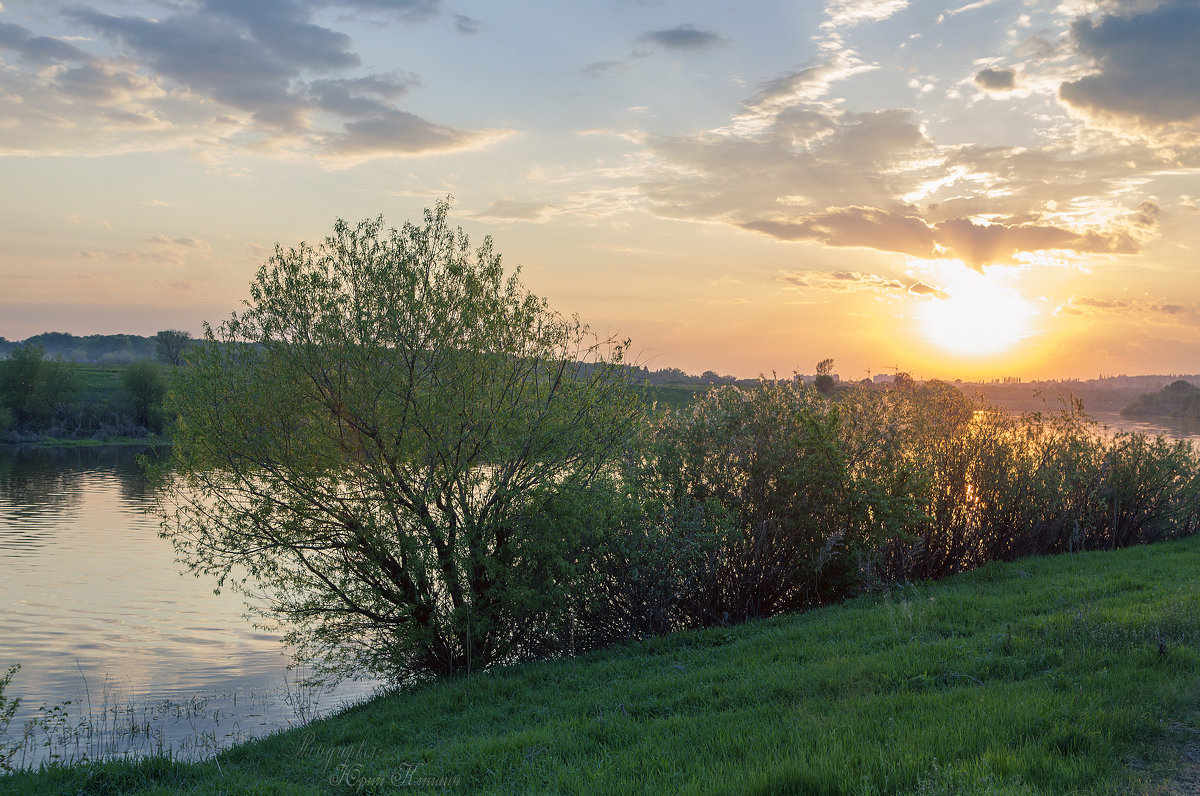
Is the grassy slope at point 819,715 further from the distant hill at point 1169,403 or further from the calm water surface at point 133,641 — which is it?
the distant hill at point 1169,403

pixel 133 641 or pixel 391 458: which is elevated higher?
pixel 391 458

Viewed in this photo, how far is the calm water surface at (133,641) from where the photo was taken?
1616 centimetres

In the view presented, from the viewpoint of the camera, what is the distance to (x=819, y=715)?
8.20 metres

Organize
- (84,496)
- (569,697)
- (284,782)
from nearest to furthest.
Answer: (284,782) < (569,697) < (84,496)

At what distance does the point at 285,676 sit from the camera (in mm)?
18859

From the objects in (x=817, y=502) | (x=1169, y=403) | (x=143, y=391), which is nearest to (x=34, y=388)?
(x=143, y=391)

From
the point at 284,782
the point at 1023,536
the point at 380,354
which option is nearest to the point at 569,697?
the point at 284,782

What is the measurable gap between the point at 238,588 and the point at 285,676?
4.23 m

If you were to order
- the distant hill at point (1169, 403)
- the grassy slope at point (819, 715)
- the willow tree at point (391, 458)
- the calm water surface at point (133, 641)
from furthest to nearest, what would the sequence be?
the distant hill at point (1169, 403) → the calm water surface at point (133, 641) → the willow tree at point (391, 458) → the grassy slope at point (819, 715)

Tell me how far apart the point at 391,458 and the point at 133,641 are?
45.7 ft

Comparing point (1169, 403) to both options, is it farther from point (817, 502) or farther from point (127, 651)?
point (127, 651)

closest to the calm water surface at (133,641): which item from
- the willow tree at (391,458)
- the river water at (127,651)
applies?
the river water at (127,651)

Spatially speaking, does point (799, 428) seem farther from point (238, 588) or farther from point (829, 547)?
point (238, 588)

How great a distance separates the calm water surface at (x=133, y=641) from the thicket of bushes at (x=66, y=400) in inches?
2177
